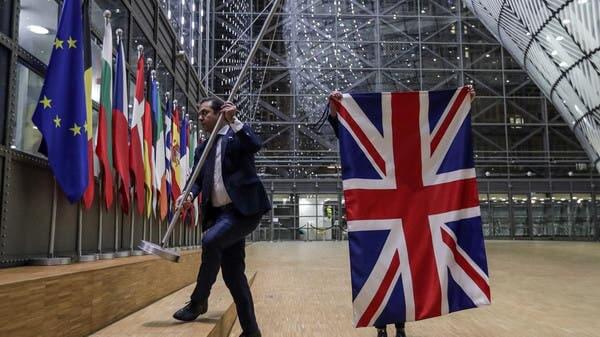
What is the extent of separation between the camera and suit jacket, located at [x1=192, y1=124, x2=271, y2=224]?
10.9ft

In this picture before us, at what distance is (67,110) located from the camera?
432cm

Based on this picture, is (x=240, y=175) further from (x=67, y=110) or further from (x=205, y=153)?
(x=67, y=110)

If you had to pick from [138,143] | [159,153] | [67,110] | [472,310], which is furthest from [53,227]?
[472,310]

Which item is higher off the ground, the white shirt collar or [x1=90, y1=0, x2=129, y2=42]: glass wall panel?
[x1=90, y1=0, x2=129, y2=42]: glass wall panel

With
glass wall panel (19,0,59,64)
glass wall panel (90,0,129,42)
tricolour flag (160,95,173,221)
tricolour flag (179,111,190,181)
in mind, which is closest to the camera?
glass wall panel (19,0,59,64)

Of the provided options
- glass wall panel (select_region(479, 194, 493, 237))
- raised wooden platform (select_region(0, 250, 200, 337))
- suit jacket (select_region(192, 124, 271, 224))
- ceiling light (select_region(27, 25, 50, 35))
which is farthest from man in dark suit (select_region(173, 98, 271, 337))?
glass wall panel (select_region(479, 194, 493, 237))

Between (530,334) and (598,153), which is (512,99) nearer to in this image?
(598,153)

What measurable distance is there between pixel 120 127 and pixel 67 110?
1466mm

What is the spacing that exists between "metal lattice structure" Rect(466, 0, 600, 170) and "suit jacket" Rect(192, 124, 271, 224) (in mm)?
13301

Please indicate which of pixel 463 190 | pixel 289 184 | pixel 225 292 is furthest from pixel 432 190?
pixel 289 184

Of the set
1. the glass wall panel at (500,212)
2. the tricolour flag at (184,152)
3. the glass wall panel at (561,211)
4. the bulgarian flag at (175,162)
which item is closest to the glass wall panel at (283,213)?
the glass wall panel at (500,212)

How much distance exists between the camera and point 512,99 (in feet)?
102

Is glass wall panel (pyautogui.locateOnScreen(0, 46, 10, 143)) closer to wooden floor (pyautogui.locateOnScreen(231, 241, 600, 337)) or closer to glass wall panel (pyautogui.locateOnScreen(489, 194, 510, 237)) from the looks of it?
wooden floor (pyautogui.locateOnScreen(231, 241, 600, 337))

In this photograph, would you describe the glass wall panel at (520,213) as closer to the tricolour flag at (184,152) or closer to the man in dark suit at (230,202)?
the tricolour flag at (184,152)
